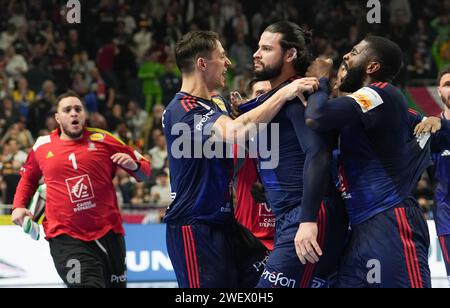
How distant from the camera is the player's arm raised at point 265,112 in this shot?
18.2ft

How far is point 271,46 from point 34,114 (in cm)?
1108

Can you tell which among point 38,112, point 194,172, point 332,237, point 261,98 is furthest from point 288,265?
point 38,112

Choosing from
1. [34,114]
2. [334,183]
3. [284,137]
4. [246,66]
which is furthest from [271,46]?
[246,66]

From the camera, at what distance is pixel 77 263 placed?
833cm

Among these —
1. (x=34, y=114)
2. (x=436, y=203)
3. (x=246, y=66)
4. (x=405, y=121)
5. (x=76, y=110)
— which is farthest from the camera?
(x=246, y=66)

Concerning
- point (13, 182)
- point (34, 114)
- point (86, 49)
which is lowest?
point (13, 182)

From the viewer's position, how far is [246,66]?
60.4 ft

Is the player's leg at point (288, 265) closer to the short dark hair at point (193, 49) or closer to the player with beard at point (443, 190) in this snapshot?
the short dark hair at point (193, 49)

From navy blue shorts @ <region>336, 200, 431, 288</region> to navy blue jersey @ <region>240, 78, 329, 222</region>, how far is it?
0.45m

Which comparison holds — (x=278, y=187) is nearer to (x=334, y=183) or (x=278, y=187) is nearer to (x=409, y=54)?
(x=334, y=183)

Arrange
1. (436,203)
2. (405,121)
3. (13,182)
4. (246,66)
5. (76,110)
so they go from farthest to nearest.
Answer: (246,66) < (13,182) < (76,110) < (436,203) < (405,121)

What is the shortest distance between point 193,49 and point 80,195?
2.74 metres

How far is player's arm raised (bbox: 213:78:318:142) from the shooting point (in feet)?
18.2

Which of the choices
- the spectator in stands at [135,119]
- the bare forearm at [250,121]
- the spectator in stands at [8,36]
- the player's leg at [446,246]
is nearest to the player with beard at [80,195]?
the bare forearm at [250,121]
